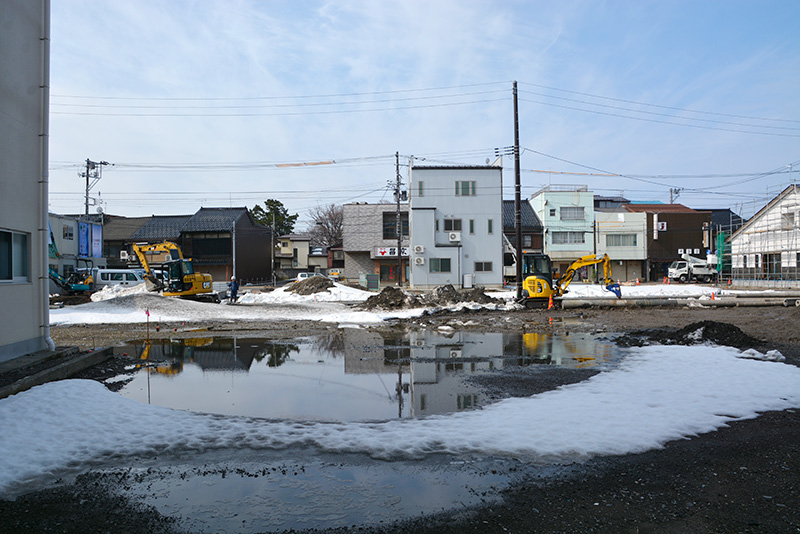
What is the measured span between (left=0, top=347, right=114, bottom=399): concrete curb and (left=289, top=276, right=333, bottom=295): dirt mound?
19989mm

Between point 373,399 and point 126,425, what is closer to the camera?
point 126,425

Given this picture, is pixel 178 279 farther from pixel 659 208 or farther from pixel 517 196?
pixel 659 208

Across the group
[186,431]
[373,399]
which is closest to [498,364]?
[373,399]

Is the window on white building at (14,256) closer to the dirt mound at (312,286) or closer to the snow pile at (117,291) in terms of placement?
the snow pile at (117,291)

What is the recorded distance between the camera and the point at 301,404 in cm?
755

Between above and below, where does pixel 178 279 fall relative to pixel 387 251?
below

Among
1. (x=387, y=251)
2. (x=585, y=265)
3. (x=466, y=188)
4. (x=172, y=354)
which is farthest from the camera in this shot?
(x=387, y=251)

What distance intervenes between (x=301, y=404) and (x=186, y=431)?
6.22 feet

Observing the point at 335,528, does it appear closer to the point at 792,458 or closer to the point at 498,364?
the point at 792,458

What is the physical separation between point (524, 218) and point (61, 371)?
49208 mm

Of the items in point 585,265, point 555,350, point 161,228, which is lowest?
point 555,350

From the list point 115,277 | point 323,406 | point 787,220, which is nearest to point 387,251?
point 115,277

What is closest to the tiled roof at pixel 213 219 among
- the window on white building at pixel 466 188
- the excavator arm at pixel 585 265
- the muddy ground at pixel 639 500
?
the window on white building at pixel 466 188

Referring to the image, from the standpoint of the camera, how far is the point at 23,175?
358 inches
